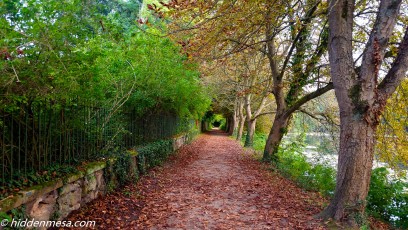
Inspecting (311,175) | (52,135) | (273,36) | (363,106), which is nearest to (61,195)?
(52,135)

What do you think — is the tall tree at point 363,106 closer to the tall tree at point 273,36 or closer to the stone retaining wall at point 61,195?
the tall tree at point 273,36

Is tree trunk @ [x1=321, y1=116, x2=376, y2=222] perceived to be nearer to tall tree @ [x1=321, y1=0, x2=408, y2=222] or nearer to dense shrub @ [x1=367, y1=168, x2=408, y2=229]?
tall tree @ [x1=321, y1=0, x2=408, y2=222]

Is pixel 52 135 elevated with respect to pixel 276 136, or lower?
lower

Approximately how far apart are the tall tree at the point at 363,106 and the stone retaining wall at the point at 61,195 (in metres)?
4.59

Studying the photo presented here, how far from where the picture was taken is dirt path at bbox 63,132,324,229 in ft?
17.1

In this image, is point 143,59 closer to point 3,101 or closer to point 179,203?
point 179,203

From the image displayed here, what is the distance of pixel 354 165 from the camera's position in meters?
5.07

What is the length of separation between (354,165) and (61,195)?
16.4 ft

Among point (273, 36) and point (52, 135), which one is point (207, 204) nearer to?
point (52, 135)

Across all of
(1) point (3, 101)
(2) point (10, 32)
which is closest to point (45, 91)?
(1) point (3, 101)

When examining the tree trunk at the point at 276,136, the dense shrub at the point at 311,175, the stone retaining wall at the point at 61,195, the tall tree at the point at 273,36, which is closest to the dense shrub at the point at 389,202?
the dense shrub at the point at 311,175

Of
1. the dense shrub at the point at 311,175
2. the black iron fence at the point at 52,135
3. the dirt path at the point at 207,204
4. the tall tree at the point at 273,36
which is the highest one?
the tall tree at the point at 273,36

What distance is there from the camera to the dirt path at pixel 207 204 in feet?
17.1

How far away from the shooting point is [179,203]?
21.2 feet
